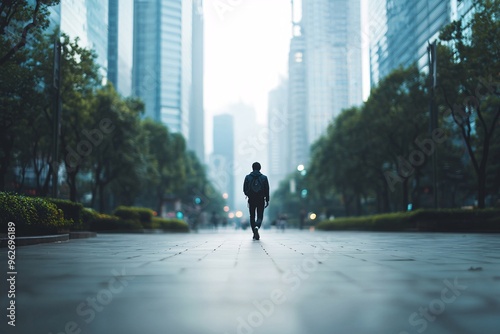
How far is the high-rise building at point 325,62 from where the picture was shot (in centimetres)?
15825

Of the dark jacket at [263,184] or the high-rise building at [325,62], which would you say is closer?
the dark jacket at [263,184]

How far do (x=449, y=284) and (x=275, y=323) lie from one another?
2285 mm

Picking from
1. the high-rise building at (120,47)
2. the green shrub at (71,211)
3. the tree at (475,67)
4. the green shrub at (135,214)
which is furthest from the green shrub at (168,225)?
the high-rise building at (120,47)

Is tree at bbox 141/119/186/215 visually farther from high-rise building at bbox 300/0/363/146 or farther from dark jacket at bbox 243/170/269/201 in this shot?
high-rise building at bbox 300/0/363/146

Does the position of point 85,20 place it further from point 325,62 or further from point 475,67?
point 325,62

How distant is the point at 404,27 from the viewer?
296ft

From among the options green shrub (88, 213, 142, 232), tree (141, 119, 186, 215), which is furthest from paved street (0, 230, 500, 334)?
tree (141, 119, 186, 215)

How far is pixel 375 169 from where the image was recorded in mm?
40938

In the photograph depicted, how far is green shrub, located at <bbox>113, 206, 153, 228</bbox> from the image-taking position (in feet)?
108

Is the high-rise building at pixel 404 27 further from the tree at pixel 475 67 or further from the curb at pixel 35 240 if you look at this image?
the curb at pixel 35 240

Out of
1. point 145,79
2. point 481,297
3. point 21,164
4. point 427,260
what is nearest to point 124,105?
point 21,164

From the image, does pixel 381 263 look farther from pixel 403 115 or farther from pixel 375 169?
pixel 375 169

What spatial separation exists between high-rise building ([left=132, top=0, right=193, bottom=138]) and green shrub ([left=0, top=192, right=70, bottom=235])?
126 meters

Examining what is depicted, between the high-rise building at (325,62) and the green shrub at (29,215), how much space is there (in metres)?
142
